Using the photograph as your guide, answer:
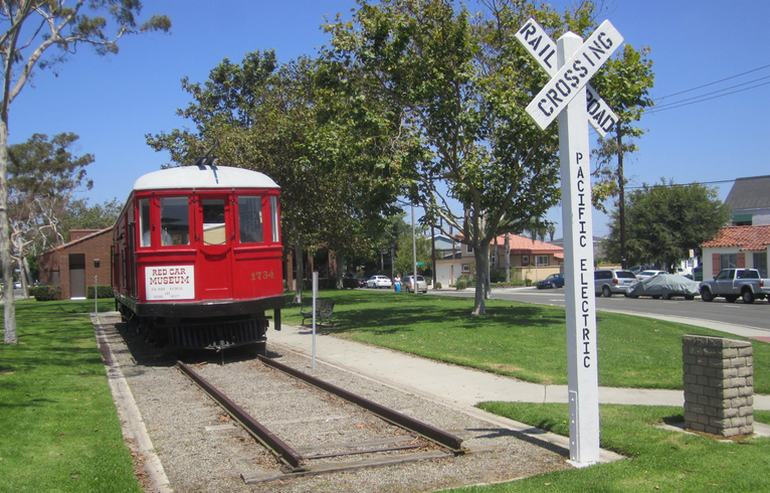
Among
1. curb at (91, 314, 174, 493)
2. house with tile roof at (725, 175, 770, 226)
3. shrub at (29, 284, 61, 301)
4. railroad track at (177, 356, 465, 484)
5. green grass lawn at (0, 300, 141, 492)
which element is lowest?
curb at (91, 314, 174, 493)

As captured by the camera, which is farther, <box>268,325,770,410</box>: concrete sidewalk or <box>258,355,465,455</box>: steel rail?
<box>268,325,770,410</box>: concrete sidewalk

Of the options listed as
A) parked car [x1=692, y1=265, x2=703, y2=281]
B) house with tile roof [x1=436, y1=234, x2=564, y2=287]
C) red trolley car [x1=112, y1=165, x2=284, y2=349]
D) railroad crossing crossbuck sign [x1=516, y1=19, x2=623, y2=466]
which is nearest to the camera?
railroad crossing crossbuck sign [x1=516, y1=19, x2=623, y2=466]

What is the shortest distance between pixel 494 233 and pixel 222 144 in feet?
45.0

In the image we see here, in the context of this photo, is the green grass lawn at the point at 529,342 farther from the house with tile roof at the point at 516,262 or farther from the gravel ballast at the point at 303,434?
the house with tile roof at the point at 516,262

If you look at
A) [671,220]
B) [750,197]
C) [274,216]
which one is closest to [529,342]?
[274,216]

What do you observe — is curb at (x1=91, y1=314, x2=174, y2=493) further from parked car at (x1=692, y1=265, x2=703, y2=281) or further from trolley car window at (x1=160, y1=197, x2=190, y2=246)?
parked car at (x1=692, y1=265, x2=703, y2=281)

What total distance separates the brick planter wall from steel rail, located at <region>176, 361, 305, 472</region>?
4.05 m

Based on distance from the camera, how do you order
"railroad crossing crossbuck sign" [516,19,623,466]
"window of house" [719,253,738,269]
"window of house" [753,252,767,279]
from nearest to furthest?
"railroad crossing crossbuck sign" [516,19,623,466] → "window of house" [753,252,767,279] → "window of house" [719,253,738,269]

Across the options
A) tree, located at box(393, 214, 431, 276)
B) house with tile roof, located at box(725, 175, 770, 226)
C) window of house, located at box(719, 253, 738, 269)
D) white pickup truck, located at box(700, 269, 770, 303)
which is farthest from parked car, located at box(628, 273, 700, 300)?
house with tile roof, located at box(725, 175, 770, 226)

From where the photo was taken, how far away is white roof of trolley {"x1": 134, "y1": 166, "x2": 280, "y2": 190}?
1379 cm

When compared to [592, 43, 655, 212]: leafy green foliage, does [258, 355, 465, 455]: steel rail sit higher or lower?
lower

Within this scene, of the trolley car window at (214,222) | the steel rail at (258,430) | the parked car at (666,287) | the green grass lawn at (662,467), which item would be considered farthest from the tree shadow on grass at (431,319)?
the parked car at (666,287)

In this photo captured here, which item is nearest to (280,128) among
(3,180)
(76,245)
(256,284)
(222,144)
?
(222,144)

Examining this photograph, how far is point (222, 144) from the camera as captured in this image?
30109 mm
